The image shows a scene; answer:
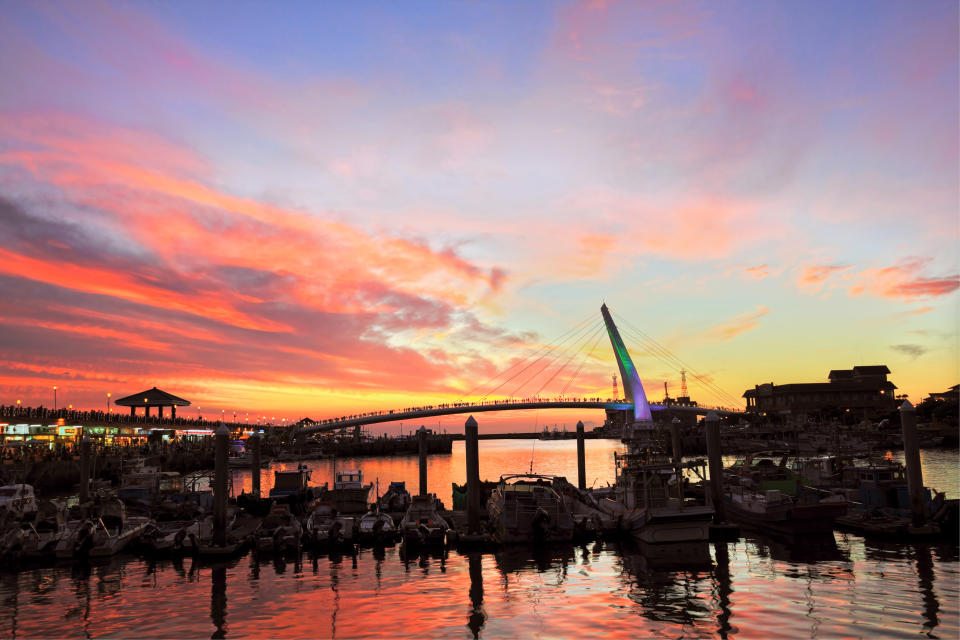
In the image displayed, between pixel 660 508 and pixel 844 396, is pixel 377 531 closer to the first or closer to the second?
pixel 660 508

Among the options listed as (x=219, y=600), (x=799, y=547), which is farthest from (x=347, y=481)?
(x=799, y=547)

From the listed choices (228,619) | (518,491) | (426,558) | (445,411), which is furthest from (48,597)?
(445,411)

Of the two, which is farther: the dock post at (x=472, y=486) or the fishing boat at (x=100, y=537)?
the dock post at (x=472, y=486)

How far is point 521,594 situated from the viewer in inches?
816

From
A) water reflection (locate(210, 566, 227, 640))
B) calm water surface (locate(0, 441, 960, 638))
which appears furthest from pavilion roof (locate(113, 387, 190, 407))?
water reflection (locate(210, 566, 227, 640))

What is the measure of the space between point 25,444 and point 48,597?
78438 mm

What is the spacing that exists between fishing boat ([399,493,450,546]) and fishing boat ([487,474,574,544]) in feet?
7.91

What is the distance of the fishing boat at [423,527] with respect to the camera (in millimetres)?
27359

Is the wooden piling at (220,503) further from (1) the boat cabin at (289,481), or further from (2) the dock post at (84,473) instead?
(1) the boat cabin at (289,481)

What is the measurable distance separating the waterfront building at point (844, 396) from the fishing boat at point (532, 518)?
5839 inches

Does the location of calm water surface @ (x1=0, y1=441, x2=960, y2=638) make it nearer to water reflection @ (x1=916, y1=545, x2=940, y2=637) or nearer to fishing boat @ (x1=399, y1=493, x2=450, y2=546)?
water reflection @ (x1=916, y1=545, x2=940, y2=637)

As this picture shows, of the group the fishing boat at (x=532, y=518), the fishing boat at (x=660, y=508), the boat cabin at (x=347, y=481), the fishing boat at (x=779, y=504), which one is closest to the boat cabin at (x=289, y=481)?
the boat cabin at (x=347, y=481)

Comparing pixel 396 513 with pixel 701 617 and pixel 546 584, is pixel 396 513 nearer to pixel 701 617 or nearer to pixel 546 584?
pixel 546 584

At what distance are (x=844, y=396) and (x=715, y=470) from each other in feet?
508
